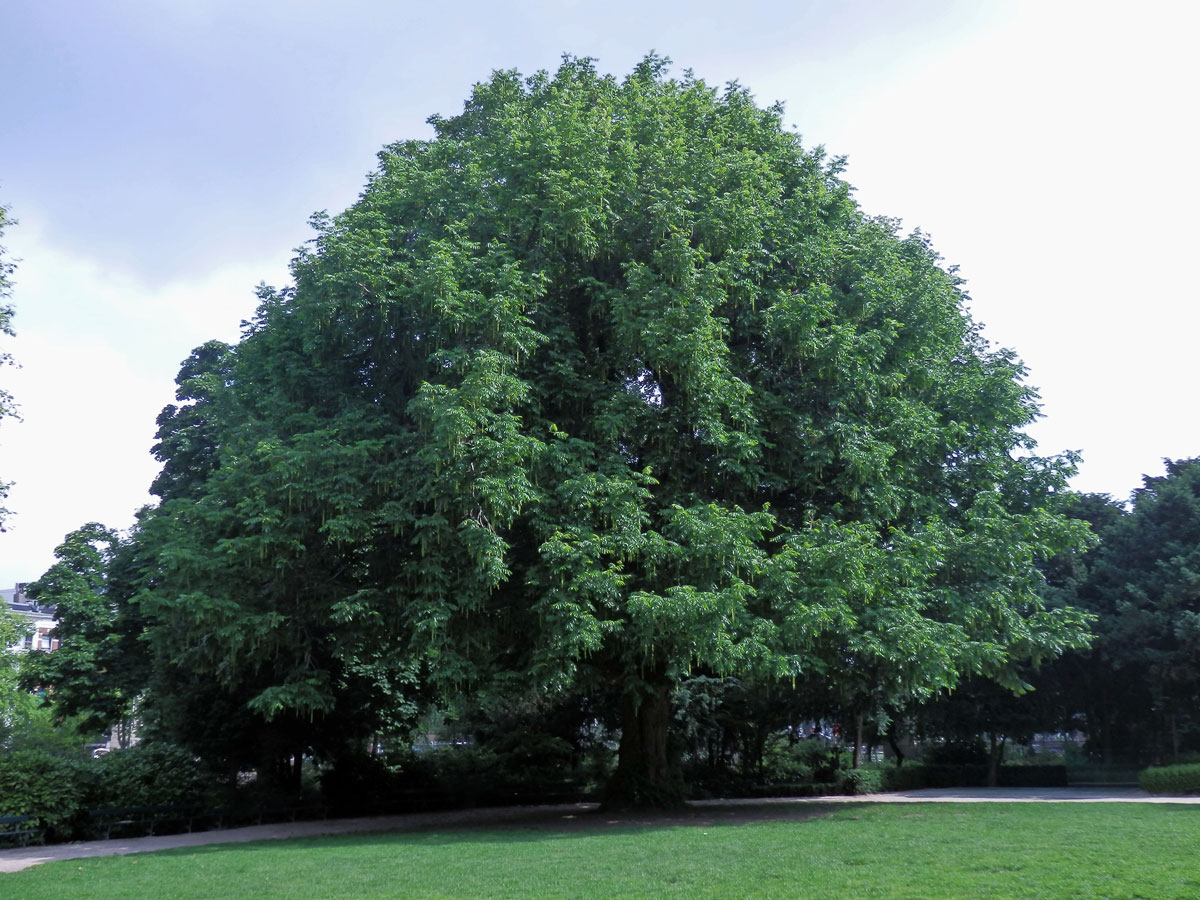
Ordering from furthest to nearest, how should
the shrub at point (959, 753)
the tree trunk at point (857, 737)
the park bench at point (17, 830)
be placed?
the shrub at point (959, 753)
the tree trunk at point (857, 737)
the park bench at point (17, 830)

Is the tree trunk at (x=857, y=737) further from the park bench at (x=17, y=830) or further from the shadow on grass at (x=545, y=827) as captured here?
the park bench at (x=17, y=830)

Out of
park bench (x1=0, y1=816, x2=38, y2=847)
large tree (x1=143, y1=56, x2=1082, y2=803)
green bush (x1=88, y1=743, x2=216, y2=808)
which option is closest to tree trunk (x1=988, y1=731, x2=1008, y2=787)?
large tree (x1=143, y1=56, x2=1082, y2=803)

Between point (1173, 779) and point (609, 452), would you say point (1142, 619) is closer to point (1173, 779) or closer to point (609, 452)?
point (1173, 779)

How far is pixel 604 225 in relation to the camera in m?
17.6

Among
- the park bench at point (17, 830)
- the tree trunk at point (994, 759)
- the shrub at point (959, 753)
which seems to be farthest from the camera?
the shrub at point (959, 753)

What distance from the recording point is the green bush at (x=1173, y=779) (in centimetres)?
2438

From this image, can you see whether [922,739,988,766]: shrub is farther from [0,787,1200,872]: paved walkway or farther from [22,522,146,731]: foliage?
[22,522,146,731]: foliage

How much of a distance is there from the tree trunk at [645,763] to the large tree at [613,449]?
0.21 feet

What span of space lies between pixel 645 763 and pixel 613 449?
7302 mm

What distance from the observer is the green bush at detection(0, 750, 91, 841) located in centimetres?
1667

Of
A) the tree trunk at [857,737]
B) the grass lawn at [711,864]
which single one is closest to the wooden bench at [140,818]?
the grass lawn at [711,864]

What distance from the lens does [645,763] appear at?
2028 centimetres

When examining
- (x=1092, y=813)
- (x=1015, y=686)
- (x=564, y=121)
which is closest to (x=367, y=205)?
(x=564, y=121)

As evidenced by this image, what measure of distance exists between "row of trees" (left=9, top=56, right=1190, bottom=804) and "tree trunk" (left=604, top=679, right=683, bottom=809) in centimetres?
7
